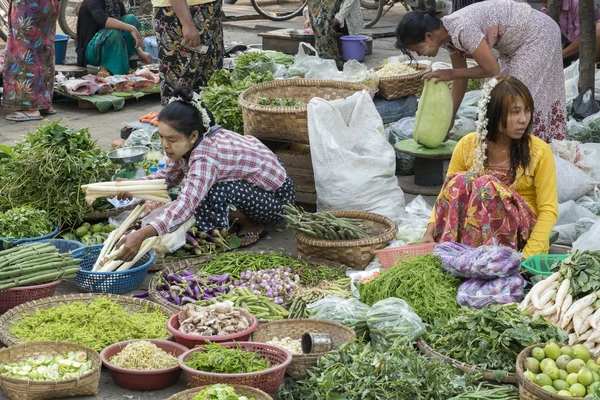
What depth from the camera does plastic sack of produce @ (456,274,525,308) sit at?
3.97 meters

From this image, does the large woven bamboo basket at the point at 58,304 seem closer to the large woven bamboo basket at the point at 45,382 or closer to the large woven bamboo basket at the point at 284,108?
the large woven bamboo basket at the point at 45,382

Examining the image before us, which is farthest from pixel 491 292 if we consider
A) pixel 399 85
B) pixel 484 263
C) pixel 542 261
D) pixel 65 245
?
pixel 399 85

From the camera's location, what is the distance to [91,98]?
895cm

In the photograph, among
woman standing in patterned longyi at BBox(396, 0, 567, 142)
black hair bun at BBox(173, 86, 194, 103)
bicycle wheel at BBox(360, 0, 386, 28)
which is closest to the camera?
black hair bun at BBox(173, 86, 194, 103)

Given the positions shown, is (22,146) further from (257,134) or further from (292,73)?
(292,73)

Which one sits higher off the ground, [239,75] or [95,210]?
[239,75]

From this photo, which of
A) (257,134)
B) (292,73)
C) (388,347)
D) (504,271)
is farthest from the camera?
(292,73)

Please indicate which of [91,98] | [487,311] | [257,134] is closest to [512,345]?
[487,311]

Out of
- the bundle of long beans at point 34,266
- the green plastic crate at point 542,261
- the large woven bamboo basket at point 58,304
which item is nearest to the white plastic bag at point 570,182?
the green plastic crate at point 542,261

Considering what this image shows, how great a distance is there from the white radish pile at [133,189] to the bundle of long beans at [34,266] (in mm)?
552

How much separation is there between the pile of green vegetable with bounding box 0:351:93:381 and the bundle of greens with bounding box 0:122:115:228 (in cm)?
180

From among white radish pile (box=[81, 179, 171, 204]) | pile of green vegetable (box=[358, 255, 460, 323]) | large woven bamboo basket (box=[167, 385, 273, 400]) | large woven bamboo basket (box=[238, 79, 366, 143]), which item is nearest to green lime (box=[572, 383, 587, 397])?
pile of green vegetable (box=[358, 255, 460, 323])

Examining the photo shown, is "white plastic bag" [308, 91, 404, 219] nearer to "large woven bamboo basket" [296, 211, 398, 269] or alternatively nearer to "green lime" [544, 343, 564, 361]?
"large woven bamboo basket" [296, 211, 398, 269]

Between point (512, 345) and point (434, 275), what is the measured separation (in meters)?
0.68
